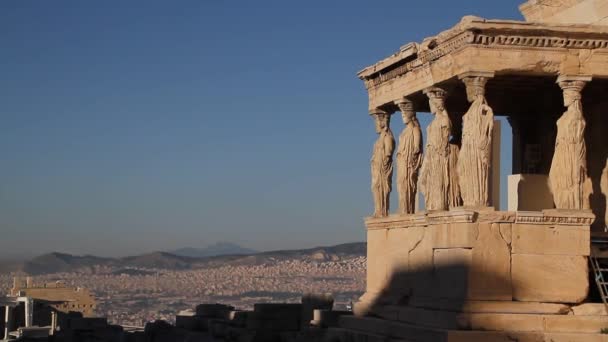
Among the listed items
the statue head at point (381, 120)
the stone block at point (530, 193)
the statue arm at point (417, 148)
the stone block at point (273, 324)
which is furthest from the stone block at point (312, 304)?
the stone block at point (530, 193)

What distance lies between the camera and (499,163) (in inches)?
839

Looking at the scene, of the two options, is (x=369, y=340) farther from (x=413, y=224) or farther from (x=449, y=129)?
(x=449, y=129)

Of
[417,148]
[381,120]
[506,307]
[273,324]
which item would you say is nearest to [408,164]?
[417,148]

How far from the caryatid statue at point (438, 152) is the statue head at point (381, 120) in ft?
7.48

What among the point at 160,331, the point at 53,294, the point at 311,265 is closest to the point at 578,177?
the point at 160,331

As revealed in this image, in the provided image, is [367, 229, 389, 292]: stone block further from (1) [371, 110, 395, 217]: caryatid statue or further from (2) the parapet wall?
(2) the parapet wall

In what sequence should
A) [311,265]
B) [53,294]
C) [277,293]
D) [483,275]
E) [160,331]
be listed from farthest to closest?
[311,265] → [277,293] → [53,294] → [160,331] → [483,275]

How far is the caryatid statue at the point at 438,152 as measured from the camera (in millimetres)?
19578

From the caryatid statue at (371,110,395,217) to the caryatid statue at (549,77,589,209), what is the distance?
3.83m

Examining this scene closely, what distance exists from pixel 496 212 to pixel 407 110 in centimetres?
341

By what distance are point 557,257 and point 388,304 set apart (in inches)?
129

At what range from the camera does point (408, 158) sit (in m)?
21.2

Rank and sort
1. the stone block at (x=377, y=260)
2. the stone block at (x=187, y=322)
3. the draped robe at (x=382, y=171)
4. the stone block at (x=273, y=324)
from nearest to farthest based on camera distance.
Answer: the stone block at (x=377, y=260)
the draped robe at (x=382, y=171)
the stone block at (x=273, y=324)
the stone block at (x=187, y=322)

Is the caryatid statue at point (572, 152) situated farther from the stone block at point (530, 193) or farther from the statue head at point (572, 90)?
the stone block at point (530, 193)
